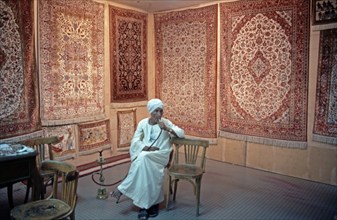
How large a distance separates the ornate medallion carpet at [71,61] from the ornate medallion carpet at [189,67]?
1.13m

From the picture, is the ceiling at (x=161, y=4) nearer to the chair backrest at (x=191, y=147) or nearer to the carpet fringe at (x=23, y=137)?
the carpet fringe at (x=23, y=137)

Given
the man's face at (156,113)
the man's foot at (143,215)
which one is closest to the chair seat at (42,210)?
the man's foot at (143,215)

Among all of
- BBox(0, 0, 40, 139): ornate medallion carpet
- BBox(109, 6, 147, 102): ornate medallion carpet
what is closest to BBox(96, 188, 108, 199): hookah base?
BBox(0, 0, 40, 139): ornate medallion carpet

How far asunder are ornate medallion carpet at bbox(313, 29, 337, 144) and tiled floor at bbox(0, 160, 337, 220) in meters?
0.67

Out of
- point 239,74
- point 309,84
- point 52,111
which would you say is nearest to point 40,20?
point 52,111

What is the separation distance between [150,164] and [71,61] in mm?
2053

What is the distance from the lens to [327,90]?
3.65 meters

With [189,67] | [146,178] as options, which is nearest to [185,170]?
[146,178]

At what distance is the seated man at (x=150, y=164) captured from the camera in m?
2.87

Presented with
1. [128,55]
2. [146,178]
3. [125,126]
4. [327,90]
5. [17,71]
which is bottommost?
[146,178]

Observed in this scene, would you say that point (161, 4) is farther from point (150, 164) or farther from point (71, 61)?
point (150, 164)

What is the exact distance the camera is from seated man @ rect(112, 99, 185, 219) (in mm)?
2865

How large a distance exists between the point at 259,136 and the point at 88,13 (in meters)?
2.91

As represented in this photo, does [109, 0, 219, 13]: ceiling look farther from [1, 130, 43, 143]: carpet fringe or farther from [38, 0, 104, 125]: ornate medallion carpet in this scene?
[1, 130, 43, 143]: carpet fringe
